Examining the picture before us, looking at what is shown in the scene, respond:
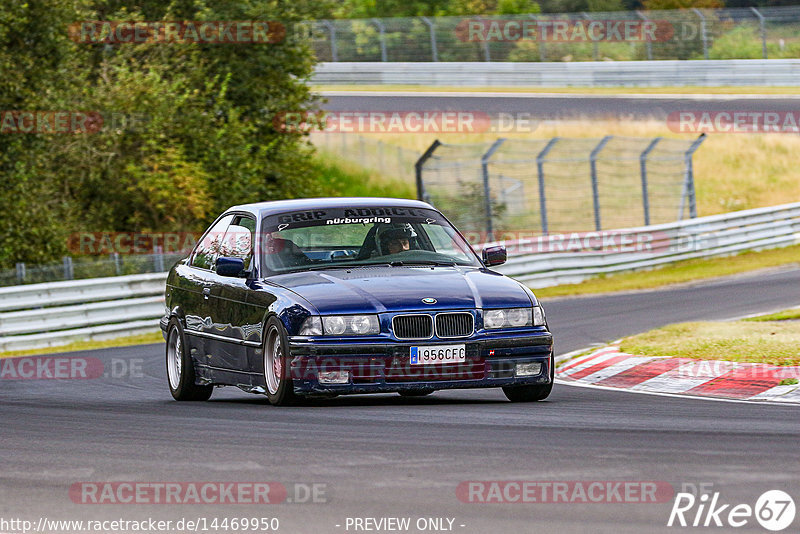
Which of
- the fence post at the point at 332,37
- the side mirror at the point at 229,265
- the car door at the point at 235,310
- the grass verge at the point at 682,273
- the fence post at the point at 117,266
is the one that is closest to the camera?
the car door at the point at 235,310

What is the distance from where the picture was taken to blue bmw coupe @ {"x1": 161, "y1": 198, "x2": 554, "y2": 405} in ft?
30.6

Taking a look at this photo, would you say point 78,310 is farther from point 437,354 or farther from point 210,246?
point 437,354

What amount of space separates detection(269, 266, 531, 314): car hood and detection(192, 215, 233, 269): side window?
1.48 metres

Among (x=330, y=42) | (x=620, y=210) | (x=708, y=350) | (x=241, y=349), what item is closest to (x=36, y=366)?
(x=241, y=349)

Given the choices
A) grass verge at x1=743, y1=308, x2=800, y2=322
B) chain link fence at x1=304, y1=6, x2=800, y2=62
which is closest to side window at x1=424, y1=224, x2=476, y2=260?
grass verge at x1=743, y1=308, x2=800, y2=322

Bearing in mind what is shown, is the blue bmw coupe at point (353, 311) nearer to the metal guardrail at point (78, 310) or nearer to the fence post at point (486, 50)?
the metal guardrail at point (78, 310)

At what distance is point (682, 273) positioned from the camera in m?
25.7

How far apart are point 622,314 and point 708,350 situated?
6.99m

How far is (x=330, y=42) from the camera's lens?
46.8m

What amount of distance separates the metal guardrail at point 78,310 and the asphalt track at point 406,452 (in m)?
9.74

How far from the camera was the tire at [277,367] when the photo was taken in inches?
371

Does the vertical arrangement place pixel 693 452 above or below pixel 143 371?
above

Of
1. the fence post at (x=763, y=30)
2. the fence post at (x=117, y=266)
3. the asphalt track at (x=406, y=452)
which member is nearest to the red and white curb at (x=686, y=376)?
the asphalt track at (x=406, y=452)

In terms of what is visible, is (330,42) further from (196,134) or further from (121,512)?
(121,512)
